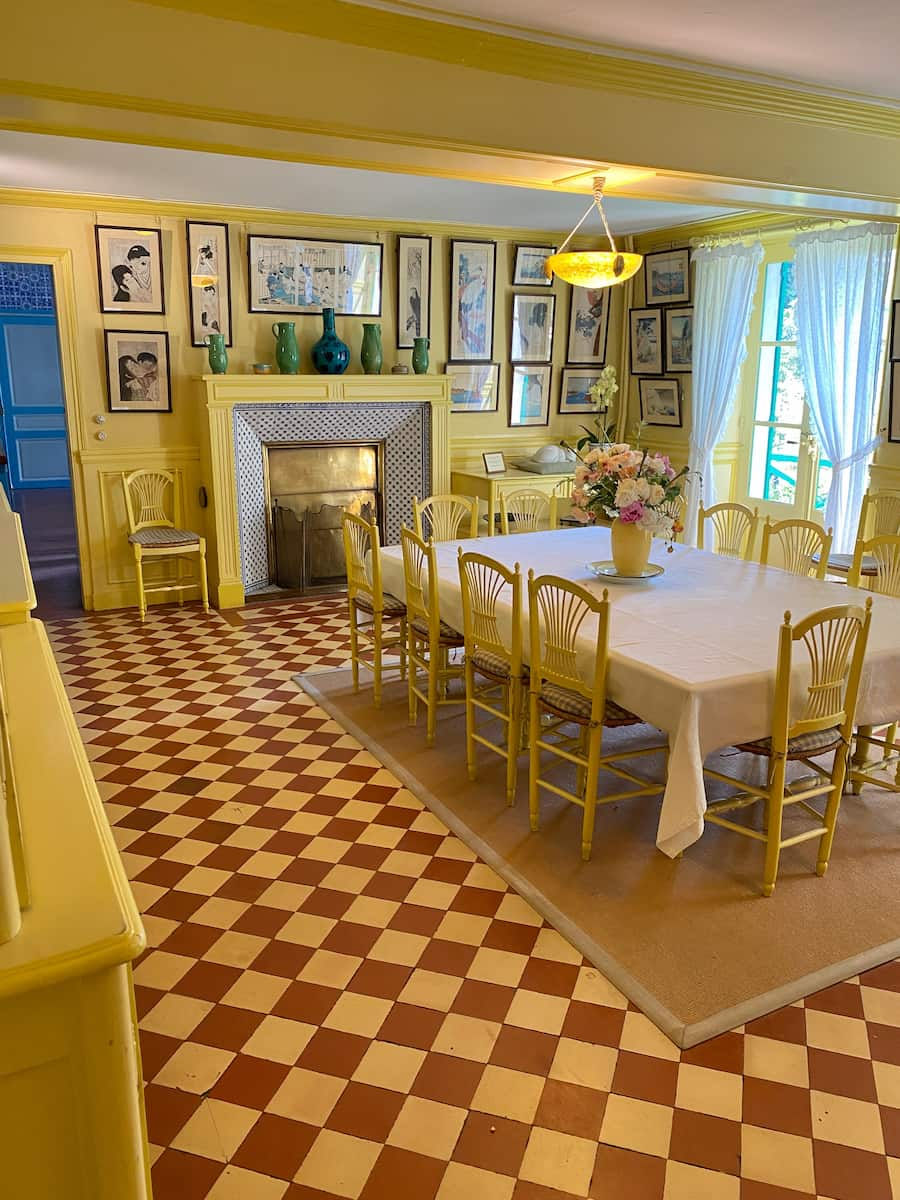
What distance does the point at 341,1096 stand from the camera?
82.0 inches

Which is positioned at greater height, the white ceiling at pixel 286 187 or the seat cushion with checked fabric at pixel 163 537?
the white ceiling at pixel 286 187

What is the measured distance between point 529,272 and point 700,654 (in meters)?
5.08

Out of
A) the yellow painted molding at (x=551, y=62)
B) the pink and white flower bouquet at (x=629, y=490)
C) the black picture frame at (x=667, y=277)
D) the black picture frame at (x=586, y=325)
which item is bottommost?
the pink and white flower bouquet at (x=629, y=490)

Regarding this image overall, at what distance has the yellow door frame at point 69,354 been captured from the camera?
5570mm

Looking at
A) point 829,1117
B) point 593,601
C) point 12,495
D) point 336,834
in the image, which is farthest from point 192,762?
point 12,495

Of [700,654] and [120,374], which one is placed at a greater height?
[120,374]

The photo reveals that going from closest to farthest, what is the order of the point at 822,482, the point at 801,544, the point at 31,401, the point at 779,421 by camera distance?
the point at 801,544 → the point at 822,482 → the point at 779,421 → the point at 31,401

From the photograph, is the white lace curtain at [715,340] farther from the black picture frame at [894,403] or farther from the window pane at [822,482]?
the black picture frame at [894,403]

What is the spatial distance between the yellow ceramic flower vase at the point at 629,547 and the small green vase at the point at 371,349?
128 inches

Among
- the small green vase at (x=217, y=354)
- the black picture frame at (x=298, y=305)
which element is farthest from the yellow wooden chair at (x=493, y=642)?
the black picture frame at (x=298, y=305)

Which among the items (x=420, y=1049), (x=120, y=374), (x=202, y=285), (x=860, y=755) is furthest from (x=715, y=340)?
(x=420, y=1049)

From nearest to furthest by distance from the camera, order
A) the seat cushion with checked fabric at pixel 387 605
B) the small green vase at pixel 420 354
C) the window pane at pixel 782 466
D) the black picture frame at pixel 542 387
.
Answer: the seat cushion with checked fabric at pixel 387 605 < the window pane at pixel 782 466 < the small green vase at pixel 420 354 < the black picture frame at pixel 542 387

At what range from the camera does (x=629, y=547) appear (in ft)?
12.4

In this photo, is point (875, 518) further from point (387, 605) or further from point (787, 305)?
point (387, 605)
